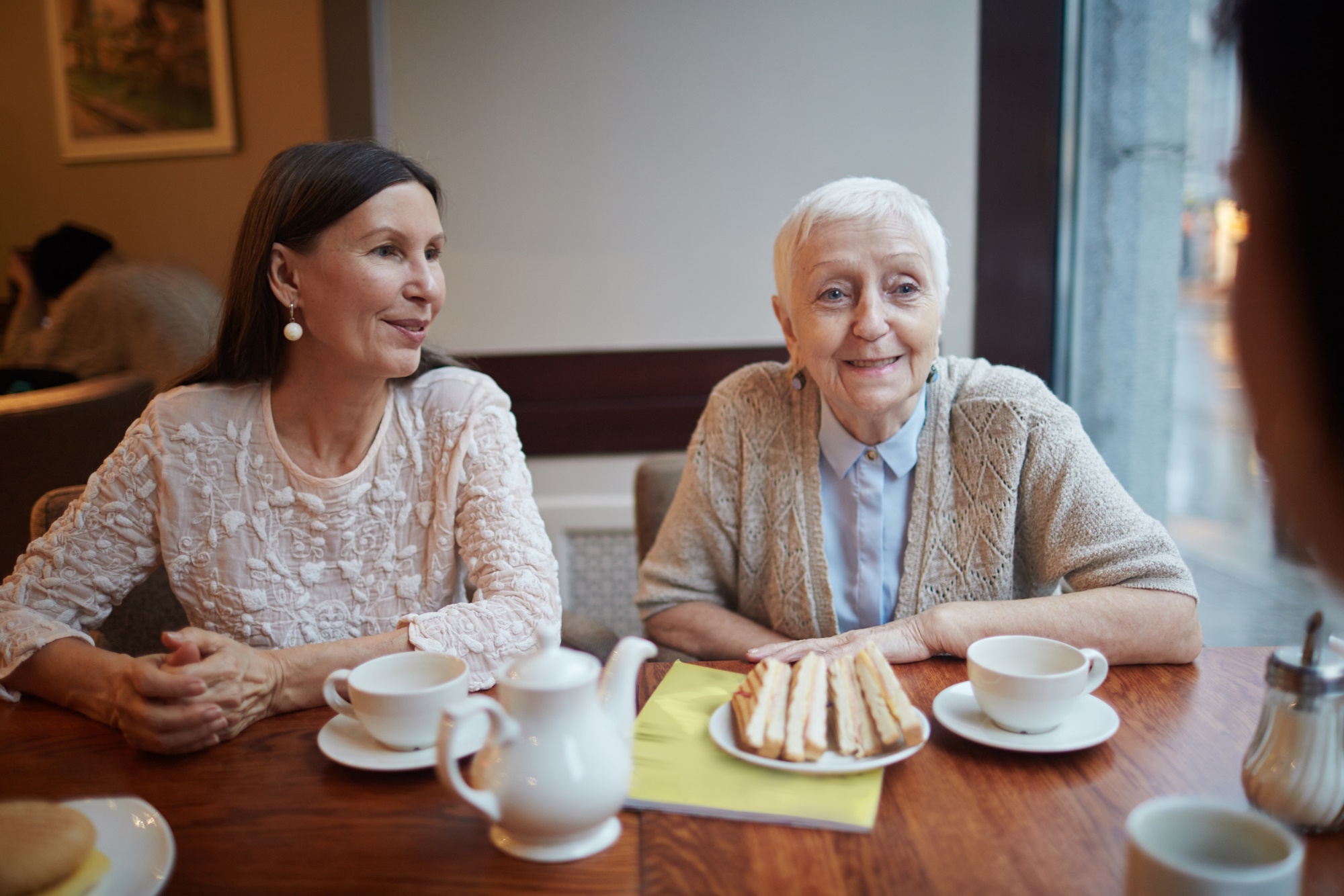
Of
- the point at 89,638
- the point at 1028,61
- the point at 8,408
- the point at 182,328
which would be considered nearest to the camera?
the point at 89,638

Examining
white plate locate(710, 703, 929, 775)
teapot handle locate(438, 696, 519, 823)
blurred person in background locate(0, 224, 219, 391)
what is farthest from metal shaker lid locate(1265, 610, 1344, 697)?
blurred person in background locate(0, 224, 219, 391)

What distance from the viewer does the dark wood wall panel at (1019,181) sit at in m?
2.71

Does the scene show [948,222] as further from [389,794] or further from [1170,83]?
[389,794]

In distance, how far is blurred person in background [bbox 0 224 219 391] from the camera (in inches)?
122

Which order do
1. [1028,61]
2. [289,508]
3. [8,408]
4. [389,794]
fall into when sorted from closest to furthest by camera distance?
[389,794], [289,508], [8,408], [1028,61]

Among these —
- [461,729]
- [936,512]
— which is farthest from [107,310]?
[461,729]

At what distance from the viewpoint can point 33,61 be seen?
3582mm

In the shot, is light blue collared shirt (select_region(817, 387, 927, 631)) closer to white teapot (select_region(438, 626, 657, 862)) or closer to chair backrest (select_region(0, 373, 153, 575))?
white teapot (select_region(438, 626, 657, 862))

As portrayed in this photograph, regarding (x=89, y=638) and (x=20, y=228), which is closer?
(x=89, y=638)

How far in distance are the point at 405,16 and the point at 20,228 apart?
2.11m

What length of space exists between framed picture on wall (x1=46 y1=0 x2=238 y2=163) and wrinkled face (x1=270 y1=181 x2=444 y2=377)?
89.4 inches

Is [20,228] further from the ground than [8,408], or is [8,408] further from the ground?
[20,228]

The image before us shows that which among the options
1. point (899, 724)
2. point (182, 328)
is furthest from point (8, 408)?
point (899, 724)

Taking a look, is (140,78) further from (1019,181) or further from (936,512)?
(936,512)
